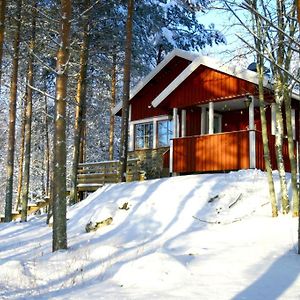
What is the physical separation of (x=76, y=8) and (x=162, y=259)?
43.9ft

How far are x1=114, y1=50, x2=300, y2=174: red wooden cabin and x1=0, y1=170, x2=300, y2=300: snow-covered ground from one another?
203 centimetres

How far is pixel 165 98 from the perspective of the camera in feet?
59.6

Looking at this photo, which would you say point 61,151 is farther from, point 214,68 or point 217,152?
point 214,68

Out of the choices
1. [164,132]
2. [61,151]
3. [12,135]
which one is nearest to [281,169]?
[61,151]

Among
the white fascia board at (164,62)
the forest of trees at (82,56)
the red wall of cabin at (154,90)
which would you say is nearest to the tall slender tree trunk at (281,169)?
the forest of trees at (82,56)

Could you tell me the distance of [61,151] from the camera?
9695 mm

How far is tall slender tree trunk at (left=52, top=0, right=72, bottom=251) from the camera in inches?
375

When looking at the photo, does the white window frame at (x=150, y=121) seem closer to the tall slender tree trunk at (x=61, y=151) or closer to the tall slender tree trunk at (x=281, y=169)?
the tall slender tree trunk at (x=281, y=169)

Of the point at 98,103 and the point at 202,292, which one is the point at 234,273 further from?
the point at 98,103

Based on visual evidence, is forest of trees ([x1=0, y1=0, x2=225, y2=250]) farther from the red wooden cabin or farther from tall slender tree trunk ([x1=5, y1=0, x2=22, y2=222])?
the red wooden cabin

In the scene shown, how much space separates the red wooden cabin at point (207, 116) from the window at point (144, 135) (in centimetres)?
→ 21

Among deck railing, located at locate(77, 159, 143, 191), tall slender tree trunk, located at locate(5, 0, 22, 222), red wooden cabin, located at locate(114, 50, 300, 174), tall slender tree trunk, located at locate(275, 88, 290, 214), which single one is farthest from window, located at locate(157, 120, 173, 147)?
tall slender tree trunk, located at locate(275, 88, 290, 214)

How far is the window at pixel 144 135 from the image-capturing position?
2152 cm

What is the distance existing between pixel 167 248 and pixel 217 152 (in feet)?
26.3
